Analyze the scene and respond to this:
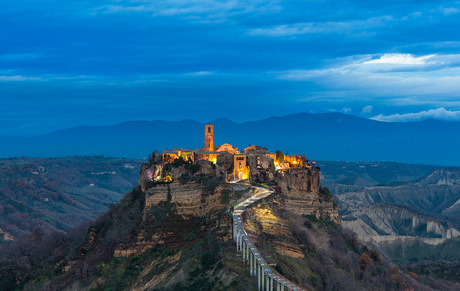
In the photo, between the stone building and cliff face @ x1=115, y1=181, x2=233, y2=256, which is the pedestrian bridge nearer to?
cliff face @ x1=115, y1=181, x2=233, y2=256

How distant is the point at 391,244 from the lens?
153500 mm

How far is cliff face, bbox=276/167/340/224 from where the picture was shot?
283 feet

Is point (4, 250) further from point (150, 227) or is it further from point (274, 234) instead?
point (274, 234)

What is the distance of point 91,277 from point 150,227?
9.92 metres

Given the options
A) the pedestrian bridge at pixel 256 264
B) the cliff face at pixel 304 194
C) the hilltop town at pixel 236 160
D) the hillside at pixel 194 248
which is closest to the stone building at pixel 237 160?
the hilltop town at pixel 236 160

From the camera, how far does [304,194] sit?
88750mm

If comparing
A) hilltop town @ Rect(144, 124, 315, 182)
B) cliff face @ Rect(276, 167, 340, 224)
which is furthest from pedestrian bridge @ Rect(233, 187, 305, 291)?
cliff face @ Rect(276, 167, 340, 224)

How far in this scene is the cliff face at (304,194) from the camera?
86.1m

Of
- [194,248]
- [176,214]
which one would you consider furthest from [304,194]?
[194,248]

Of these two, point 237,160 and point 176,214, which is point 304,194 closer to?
point 237,160

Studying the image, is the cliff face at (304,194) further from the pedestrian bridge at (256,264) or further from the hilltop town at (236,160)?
the pedestrian bridge at (256,264)

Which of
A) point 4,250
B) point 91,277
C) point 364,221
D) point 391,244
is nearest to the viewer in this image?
point 91,277

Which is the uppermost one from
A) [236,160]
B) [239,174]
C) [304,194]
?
[236,160]

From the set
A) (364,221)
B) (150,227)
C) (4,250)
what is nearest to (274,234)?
(150,227)
